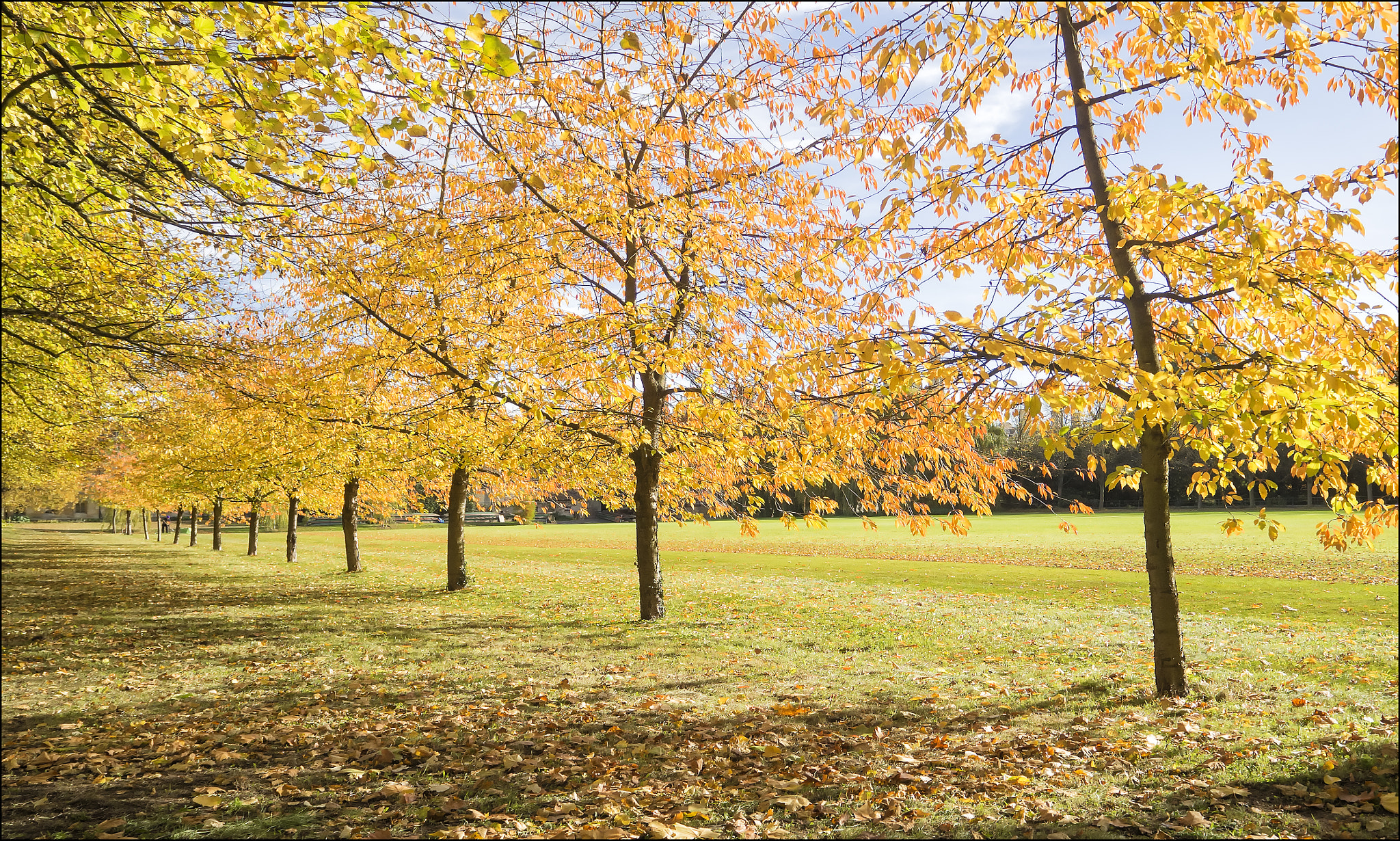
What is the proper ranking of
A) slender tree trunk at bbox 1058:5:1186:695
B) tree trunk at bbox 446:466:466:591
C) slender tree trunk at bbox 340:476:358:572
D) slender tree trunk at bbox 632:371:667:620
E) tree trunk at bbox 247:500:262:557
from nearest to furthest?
slender tree trunk at bbox 1058:5:1186:695 → slender tree trunk at bbox 632:371:667:620 → tree trunk at bbox 446:466:466:591 → slender tree trunk at bbox 340:476:358:572 → tree trunk at bbox 247:500:262:557

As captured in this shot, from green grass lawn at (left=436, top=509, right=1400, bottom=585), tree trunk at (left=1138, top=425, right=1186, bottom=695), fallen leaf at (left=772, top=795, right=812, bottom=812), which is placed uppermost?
tree trunk at (left=1138, top=425, right=1186, bottom=695)

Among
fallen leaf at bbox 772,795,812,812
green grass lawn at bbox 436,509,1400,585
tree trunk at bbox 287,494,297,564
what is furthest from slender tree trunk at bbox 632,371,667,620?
tree trunk at bbox 287,494,297,564

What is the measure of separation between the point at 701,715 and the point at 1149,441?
5.38 metres

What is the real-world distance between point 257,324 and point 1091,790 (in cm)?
1563

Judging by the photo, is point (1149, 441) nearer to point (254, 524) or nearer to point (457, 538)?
point (457, 538)

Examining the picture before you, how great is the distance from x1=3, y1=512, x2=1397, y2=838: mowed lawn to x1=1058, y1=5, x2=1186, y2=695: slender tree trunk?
24.0 inches

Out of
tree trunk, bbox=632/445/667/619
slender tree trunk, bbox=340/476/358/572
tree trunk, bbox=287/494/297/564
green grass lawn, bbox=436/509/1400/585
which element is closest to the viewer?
tree trunk, bbox=632/445/667/619

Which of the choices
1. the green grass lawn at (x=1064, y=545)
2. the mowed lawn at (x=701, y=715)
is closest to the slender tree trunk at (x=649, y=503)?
the mowed lawn at (x=701, y=715)

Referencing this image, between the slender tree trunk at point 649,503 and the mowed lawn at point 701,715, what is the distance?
72 cm

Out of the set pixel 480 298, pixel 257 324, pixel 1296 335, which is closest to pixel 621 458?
pixel 480 298

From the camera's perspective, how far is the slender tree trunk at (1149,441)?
22.4ft

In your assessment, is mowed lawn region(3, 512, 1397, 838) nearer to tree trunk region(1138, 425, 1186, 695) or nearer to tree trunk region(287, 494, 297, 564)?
tree trunk region(1138, 425, 1186, 695)

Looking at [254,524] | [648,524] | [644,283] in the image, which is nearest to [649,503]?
[648,524]

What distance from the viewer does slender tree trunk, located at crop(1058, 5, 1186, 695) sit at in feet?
22.4
